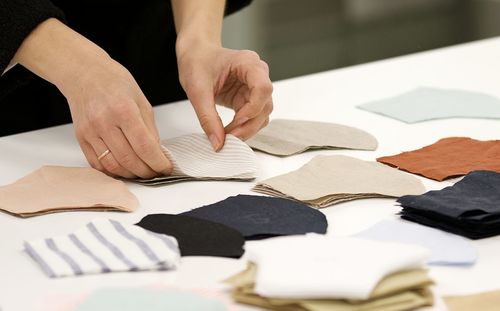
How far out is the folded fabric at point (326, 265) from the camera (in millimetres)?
751

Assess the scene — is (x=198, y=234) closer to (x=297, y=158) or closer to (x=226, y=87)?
(x=297, y=158)

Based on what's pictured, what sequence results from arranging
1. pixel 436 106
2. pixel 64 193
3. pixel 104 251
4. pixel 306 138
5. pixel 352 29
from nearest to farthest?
pixel 104 251
pixel 64 193
pixel 306 138
pixel 436 106
pixel 352 29

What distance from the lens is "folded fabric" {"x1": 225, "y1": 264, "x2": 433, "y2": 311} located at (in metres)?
0.76

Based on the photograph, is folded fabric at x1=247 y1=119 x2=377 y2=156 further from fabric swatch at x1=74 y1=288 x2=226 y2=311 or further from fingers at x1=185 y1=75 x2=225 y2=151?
fabric swatch at x1=74 y1=288 x2=226 y2=311

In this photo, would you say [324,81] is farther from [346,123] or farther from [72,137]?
[72,137]

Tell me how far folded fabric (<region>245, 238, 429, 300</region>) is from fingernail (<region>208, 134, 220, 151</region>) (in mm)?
363

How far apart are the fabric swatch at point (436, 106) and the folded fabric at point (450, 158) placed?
0.43ft

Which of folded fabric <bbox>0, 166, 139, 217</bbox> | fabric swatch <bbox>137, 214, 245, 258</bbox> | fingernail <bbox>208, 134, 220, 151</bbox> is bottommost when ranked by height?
fabric swatch <bbox>137, 214, 245, 258</bbox>

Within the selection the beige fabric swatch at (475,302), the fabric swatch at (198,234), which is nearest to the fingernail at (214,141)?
the fabric swatch at (198,234)

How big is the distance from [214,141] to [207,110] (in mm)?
54

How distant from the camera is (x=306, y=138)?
4.19 ft

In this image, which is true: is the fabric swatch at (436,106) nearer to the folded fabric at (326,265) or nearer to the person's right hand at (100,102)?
the person's right hand at (100,102)

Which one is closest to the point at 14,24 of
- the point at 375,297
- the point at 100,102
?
the point at 100,102

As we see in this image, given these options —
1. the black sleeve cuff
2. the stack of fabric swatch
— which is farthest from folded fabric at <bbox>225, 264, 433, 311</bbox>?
the black sleeve cuff
